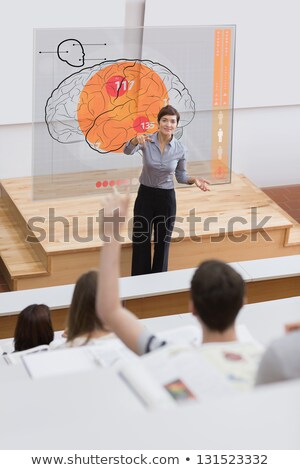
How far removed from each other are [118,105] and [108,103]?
0.29 feet

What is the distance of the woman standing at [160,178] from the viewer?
5719 millimetres

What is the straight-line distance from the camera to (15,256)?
6648 mm

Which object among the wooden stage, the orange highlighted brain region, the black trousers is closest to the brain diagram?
the orange highlighted brain region

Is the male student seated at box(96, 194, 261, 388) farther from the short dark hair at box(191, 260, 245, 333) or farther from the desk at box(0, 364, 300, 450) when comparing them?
the desk at box(0, 364, 300, 450)

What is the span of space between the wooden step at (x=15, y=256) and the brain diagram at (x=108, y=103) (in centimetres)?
86

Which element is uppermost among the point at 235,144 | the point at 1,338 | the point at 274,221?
the point at 235,144

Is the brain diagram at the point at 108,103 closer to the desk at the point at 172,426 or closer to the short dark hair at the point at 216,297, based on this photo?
the short dark hair at the point at 216,297

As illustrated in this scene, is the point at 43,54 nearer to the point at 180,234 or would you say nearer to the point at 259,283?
the point at 180,234

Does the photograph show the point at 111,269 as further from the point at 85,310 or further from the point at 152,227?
the point at 152,227

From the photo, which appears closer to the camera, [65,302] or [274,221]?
[65,302]

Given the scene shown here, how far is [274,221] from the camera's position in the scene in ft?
23.3

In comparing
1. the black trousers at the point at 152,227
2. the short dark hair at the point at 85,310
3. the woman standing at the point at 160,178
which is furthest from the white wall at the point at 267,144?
the short dark hair at the point at 85,310
